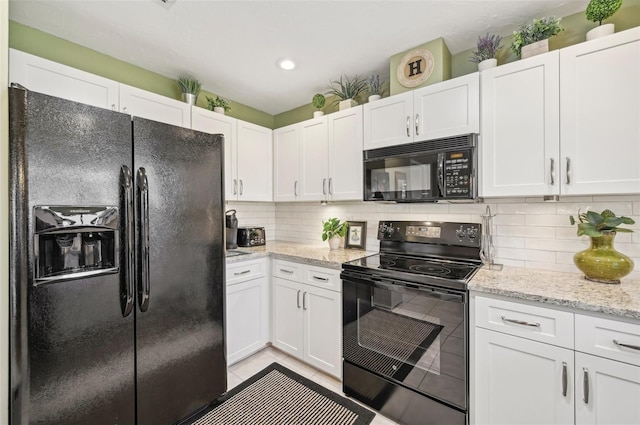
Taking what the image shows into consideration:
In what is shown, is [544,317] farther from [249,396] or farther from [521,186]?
[249,396]

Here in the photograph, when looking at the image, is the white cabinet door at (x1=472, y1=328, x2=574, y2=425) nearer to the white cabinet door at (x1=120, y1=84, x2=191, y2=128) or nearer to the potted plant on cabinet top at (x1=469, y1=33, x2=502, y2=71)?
the potted plant on cabinet top at (x1=469, y1=33, x2=502, y2=71)

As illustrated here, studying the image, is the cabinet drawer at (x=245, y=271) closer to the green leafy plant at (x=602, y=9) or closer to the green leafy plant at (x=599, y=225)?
the green leafy plant at (x=599, y=225)

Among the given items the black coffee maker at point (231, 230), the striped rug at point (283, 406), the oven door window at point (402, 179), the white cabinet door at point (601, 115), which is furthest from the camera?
the black coffee maker at point (231, 230)

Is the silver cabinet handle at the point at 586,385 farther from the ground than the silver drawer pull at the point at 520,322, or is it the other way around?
the silver drawer pull at the point at 520,322

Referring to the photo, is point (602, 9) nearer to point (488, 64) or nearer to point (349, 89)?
point (488, 64)

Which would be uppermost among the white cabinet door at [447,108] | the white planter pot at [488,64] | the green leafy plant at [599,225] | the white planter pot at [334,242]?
the white planter pot at [488,64]

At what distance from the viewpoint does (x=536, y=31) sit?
1674mm

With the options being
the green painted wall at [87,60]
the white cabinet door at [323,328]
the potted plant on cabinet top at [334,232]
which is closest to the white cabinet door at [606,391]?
the white cabinet door at [323,328]

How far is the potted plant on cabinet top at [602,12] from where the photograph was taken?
4.76ft

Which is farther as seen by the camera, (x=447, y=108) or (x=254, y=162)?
(x=254, y=162)

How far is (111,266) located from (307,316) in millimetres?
1427

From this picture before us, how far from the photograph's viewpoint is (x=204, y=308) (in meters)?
1.78

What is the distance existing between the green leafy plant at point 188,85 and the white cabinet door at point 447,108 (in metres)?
1.91

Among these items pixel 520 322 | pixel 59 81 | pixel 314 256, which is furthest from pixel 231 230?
pixel 520 322
